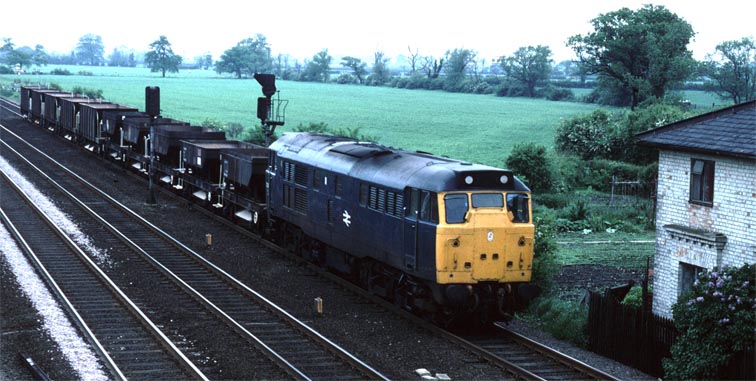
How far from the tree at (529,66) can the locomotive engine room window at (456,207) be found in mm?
115621

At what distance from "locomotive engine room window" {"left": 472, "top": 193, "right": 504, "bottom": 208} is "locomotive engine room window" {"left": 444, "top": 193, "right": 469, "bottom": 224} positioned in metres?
0.24

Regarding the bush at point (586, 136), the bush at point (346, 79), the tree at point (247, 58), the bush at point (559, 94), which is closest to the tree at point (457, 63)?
the bush at point (346, 79)

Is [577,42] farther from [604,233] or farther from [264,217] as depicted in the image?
[264,217]

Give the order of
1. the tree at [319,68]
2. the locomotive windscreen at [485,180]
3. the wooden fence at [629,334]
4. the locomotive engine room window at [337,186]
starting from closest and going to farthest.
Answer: the wooden fence at [629,334] → the locomotive windscreen at [485,180] → the locomotive engine room window at [337,186] → the tree at [319,68]

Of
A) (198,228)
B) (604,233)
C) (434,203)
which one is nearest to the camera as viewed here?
(434,203)

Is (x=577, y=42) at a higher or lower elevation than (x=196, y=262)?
higher

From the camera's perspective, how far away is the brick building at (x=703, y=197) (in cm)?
1877

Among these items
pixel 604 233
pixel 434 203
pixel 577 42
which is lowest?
pixel 604 233

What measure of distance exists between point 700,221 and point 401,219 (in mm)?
6340

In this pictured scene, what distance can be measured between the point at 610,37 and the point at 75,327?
7196cm

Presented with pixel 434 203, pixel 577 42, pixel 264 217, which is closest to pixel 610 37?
pixel 577 42

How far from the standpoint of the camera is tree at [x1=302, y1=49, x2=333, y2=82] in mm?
170375

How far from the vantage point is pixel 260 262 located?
27172 mm

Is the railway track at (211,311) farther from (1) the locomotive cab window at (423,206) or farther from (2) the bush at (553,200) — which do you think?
(2) the bush at (553,200)
